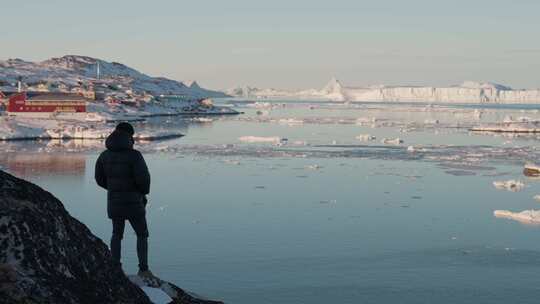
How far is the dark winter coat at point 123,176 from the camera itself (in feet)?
19.5

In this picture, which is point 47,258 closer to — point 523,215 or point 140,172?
point 140,172

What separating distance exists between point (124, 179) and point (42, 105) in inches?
3031

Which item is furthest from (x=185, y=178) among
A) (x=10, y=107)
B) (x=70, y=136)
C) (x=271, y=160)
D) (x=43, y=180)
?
(x=10, y=107)

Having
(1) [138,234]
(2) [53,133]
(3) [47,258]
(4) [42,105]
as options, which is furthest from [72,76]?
(3) [47,258]

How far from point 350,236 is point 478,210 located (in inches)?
219

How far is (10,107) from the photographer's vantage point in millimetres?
76500

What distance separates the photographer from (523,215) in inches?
744

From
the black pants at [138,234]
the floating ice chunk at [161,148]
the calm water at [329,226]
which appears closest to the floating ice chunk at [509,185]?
the calm water at [329,226]

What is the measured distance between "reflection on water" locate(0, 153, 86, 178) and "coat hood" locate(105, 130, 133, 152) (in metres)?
23.1

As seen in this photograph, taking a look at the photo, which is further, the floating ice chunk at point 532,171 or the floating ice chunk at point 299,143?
the floating ice chunk at point 299,143

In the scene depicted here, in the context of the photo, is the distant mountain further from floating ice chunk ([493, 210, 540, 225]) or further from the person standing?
the person standing

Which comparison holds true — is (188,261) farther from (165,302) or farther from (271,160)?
(271,160)

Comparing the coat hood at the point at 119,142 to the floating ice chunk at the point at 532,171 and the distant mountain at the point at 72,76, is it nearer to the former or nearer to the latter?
the floating ice chunk at the point at 532,171

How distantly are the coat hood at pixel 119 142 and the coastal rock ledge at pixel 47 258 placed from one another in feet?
2.78
